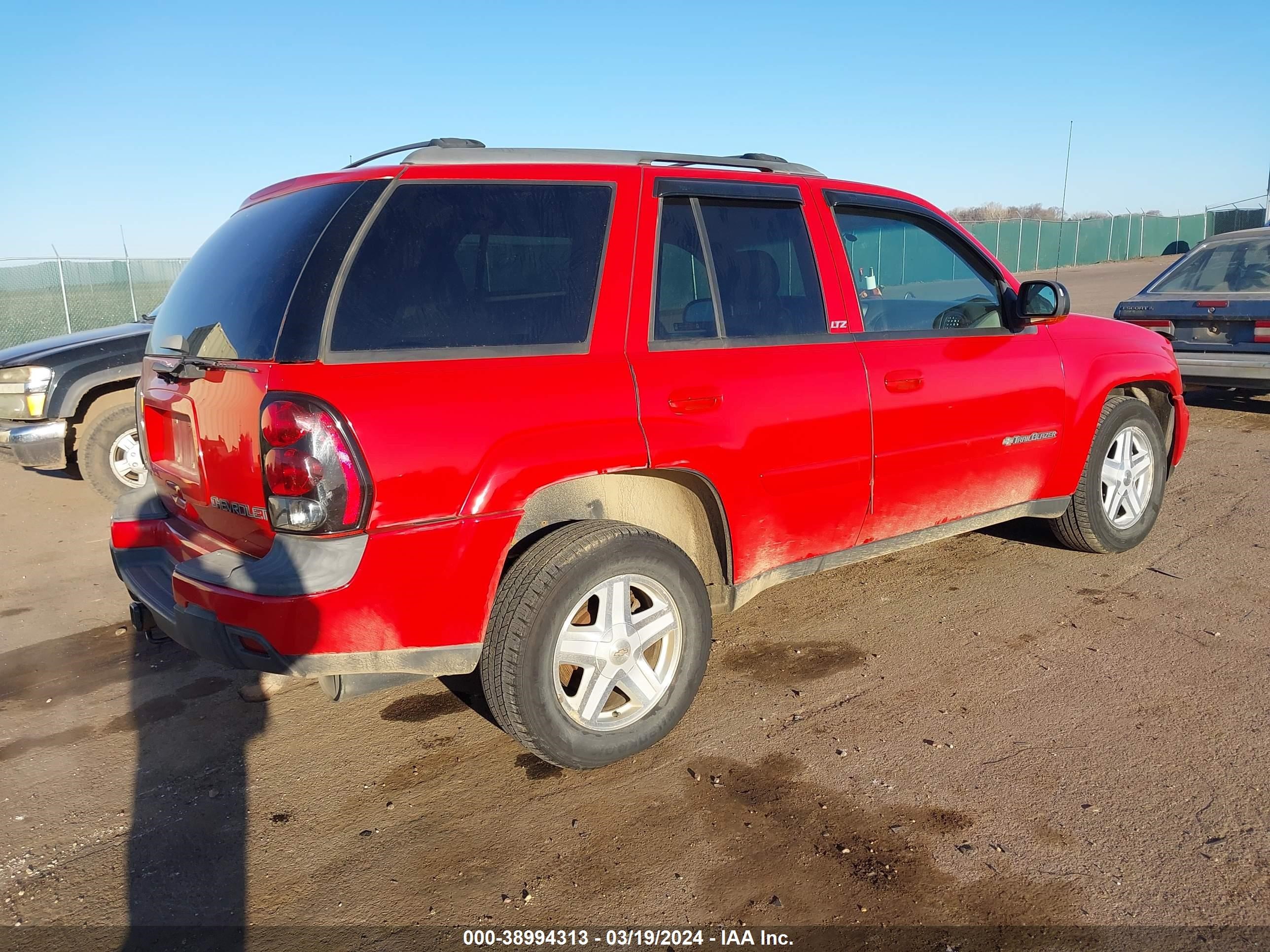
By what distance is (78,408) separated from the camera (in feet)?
20.9

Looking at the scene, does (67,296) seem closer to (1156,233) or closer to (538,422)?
(538,422)

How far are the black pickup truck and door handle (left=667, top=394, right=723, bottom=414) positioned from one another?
473 cm

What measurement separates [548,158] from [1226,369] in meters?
7.25

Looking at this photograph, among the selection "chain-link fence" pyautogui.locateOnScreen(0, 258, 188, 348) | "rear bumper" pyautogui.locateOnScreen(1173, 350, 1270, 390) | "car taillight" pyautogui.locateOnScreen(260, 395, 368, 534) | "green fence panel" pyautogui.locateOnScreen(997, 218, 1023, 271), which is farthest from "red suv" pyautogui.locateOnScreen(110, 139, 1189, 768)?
"green fence panel" pyautogui.locateOnScreen(997, 218, 1023, 271)

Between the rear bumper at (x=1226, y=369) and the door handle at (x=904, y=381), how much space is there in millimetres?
5161

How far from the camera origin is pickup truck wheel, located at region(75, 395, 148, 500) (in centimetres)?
642

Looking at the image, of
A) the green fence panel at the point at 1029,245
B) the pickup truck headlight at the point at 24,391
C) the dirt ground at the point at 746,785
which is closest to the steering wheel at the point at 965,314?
the dirt ground at the point at 746,785

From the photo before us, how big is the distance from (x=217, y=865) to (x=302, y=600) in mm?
825

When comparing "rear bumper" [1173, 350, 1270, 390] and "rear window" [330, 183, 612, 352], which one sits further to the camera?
"rear bumper" [1173, 350, 1270, 390]

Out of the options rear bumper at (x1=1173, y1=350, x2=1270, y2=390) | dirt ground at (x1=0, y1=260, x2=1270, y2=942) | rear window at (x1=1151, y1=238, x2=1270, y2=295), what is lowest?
dirt ground at (x1=0, y1=260, x2=1270, y2=942)

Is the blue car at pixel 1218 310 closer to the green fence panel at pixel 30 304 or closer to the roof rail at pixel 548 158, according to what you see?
the roof rail at pixel 548 158

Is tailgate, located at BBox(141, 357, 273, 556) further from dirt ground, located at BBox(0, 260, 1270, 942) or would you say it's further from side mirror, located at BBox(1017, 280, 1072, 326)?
side mirror, located at BBox(1017, 280, 1072, 326)

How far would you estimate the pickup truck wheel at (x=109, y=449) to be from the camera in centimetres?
642

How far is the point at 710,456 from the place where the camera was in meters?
3.10
